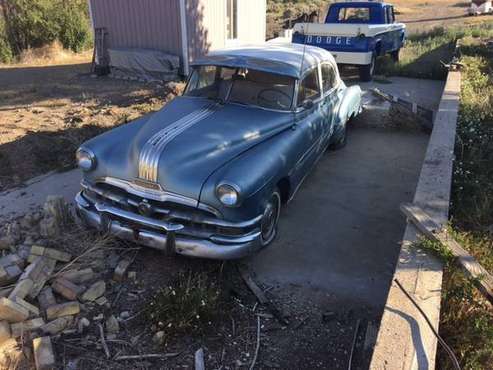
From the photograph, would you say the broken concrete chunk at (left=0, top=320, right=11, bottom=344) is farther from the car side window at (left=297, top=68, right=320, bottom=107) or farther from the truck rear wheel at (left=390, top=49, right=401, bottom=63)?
the truck rear wheel at (left=390, top=49, right=401, bottom=63)

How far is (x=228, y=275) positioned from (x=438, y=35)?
18.1m

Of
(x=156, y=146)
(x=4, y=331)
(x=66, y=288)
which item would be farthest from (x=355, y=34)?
(x=4, y=331)

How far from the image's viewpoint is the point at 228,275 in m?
3.85

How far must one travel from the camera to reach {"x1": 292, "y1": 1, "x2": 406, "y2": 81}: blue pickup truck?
10711 mm

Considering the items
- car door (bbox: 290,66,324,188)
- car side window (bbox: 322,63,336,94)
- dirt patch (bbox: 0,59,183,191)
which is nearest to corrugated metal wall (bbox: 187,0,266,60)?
dirt patch (bbox: 0,59,183,191)

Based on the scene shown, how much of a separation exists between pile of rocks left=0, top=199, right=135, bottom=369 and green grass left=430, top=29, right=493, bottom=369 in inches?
91.5

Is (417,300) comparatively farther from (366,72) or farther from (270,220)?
(366,72)

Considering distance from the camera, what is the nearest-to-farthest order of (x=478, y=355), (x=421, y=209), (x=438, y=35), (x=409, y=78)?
1. (x=478, y=355)
2. (x=421, y=209)
3. (x=409, y=78)
4. (x=438, y=35)

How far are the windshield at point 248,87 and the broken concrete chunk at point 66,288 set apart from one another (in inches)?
98.5

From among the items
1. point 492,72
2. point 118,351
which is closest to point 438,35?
point 492,72

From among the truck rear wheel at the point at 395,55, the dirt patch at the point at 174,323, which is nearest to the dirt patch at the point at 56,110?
the dirt patch at the point at 174,323

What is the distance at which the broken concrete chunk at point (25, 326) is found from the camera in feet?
10.1

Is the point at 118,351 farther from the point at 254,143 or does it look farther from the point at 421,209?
the point at 421,209

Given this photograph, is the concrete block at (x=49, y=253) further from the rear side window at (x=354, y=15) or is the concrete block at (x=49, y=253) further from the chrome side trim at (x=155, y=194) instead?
the rear side window at (x=354, y=15)
